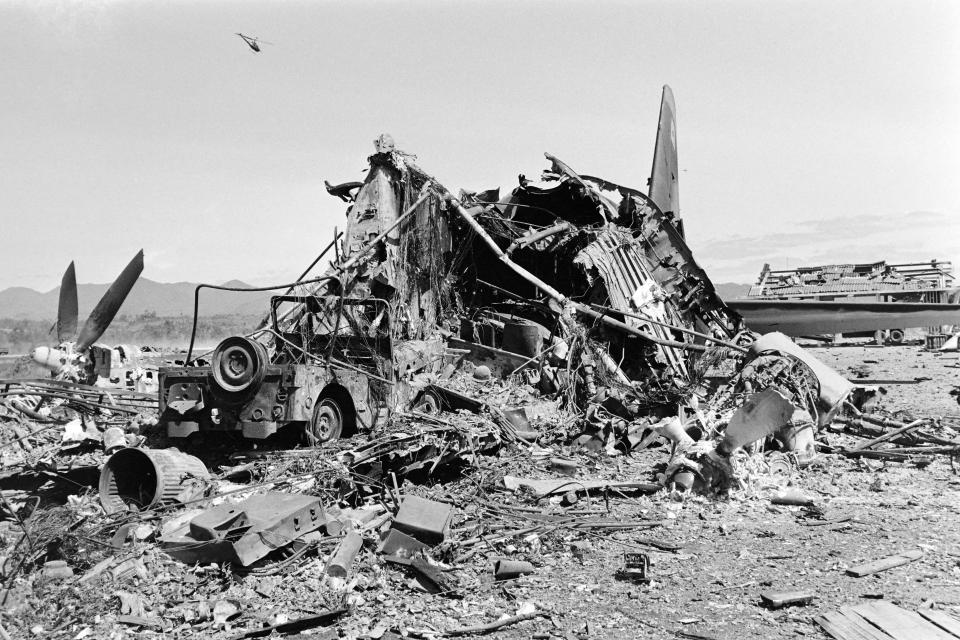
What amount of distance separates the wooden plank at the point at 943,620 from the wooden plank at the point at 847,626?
0.38 m

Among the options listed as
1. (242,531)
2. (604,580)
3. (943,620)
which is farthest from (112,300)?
(943,620)

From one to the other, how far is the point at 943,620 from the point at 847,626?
0.57m

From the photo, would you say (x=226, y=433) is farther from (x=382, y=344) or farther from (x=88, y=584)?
(x=88, y=584)

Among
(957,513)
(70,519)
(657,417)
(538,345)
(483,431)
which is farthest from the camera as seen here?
(538,345)

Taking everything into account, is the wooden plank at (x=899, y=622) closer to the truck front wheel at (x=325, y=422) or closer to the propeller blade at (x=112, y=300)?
the truck front wheel at (x=325, y=422)

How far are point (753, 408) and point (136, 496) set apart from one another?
6103 mm

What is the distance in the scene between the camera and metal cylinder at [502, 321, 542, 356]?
11.7 m

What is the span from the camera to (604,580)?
5.25 metres

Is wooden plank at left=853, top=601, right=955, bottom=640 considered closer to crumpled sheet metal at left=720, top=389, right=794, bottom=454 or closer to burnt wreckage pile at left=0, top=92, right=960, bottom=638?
burnt wreckage pile at left=0, top=92, right=960, bottom=638

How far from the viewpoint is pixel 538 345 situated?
460 inches

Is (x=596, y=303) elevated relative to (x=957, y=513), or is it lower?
elevated

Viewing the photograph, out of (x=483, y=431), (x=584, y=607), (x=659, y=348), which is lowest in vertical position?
(x=584, y=607)

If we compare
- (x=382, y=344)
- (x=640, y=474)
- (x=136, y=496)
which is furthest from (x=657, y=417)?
(x=136, y=496)

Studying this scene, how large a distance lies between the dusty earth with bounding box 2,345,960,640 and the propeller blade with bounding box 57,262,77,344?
7.65 metres
